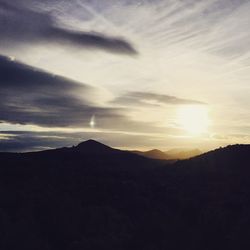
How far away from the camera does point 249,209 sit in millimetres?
155125

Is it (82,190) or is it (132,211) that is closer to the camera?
(132,211)

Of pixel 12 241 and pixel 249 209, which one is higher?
pixel 249 209

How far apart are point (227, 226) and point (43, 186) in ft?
292

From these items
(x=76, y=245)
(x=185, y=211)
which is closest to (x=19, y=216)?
(x=76, y=245)

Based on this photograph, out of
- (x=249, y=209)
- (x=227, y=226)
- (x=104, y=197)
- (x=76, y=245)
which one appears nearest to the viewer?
(x=76, y=245)

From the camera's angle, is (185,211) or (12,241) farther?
(185,211)

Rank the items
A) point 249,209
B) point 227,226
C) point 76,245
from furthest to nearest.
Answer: point 249,209
point 227,226
point 76,245

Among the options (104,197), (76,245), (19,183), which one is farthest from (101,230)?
(19,183)

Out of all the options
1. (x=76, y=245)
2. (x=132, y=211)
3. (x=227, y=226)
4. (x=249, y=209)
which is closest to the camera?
(x=76, y=245)

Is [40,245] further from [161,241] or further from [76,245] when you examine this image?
[161,241]

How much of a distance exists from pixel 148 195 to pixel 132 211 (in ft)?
79.3

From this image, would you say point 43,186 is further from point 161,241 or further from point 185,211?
point 161,241

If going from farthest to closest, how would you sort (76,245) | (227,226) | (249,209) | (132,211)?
(132,211) < (249,209) < (227,226) < (76,245)

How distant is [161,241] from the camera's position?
127 metres
